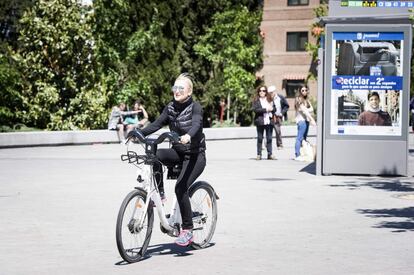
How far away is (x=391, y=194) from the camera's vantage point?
1482 centimetres

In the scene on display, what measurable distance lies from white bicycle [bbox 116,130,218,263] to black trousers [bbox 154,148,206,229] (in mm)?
126

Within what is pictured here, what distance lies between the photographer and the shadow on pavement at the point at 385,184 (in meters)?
15.8

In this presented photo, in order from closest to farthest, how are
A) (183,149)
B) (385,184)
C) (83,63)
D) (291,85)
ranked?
(183,149) < (385,184) < (83,63) < (291,85)

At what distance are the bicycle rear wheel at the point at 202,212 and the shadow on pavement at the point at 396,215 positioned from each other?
2301 mm

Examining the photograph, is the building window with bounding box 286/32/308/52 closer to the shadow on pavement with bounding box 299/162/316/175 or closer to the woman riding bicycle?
the shadow on pavement with bounding box 299/162/316/175

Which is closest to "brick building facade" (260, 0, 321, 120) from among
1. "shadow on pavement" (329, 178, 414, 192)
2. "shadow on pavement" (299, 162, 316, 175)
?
"shadow on pavement" (299, 162, 316, 175)

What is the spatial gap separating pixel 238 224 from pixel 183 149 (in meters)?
2.43

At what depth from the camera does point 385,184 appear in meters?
16.5

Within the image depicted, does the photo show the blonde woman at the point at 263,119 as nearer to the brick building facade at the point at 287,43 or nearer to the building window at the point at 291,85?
the brick building facade at the point at 287,43

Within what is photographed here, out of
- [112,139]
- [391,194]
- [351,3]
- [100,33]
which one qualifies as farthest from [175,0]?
[391,194]

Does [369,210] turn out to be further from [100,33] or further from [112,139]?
[100,33]

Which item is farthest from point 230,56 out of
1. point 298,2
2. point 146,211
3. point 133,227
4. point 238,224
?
point 133,227

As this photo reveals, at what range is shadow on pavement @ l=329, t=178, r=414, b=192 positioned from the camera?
15789 mm

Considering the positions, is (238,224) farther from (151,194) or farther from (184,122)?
(151,194)
